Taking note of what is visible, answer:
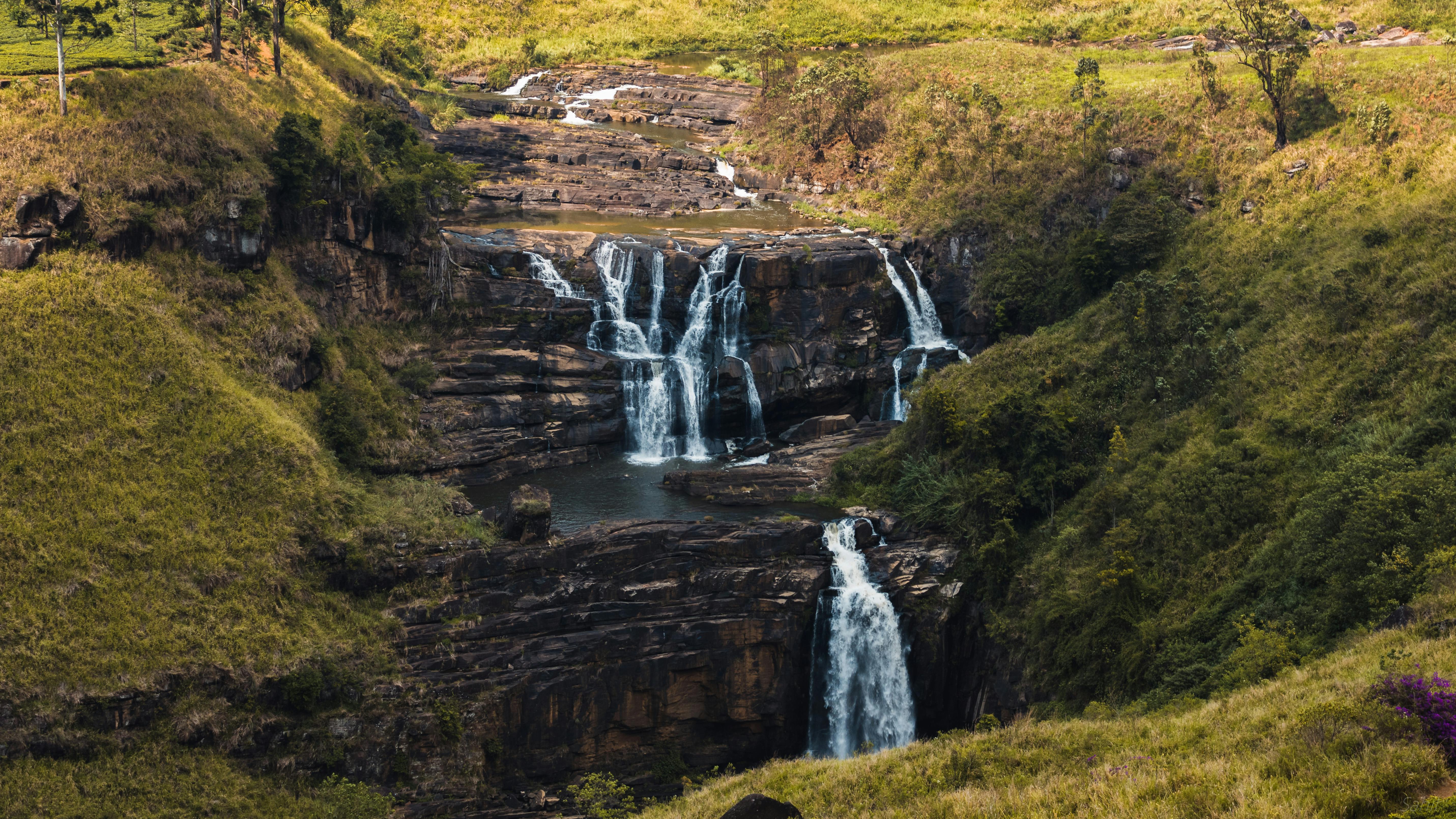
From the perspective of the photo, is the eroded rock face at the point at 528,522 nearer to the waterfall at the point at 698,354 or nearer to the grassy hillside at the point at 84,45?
the waterfall at the point at 698,354

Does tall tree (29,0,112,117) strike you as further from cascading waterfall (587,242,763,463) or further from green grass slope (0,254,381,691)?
cascading waterfall (587,242,763,463)

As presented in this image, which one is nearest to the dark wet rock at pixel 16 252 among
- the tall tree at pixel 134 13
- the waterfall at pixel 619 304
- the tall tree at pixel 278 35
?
the tall tree at pixel 134 13

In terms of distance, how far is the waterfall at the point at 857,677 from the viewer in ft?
118

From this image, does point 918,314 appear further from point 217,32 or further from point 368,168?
point 217,32

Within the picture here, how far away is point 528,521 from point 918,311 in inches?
1018

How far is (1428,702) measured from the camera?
690 inches

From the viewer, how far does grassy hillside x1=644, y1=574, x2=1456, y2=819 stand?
1672 cm

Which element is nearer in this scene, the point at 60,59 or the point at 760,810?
the point at 760,810

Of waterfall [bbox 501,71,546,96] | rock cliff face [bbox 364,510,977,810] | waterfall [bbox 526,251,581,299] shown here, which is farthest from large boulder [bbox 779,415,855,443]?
waterfall [bbox 501,71,546,96]

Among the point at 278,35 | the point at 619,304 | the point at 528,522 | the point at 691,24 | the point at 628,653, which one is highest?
the point at 691,24

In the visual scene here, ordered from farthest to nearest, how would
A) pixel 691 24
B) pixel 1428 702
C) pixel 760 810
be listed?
pixel 691 24, pixel 760 810, pixel 1428 702

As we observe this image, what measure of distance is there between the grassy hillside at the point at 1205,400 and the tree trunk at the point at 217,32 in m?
35.8

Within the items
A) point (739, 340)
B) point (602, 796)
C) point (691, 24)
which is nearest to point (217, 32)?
point (739, 340)

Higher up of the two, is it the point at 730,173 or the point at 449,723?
the point at 730,173
